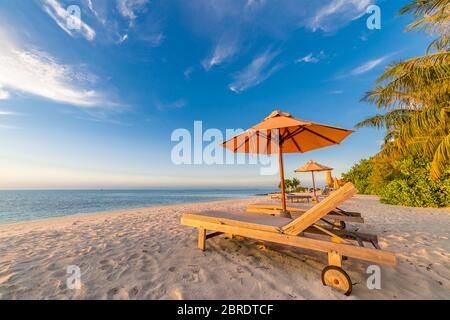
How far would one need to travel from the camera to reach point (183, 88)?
14312 mm

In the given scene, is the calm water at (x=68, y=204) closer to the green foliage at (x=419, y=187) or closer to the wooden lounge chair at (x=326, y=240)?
the wooden lounge chair at (x=326, y=240)

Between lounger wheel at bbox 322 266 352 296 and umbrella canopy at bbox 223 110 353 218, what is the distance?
183 centimetres

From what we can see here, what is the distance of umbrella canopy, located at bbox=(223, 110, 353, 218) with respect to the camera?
11.2 feet

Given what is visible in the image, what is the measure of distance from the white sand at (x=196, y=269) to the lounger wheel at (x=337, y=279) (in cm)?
8

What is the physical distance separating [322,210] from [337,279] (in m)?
0.72

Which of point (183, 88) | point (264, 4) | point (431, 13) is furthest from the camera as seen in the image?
point (183, 88)

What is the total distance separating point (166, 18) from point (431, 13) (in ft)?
38.1

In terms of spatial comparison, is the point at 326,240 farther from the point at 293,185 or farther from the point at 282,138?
the point at 293,185

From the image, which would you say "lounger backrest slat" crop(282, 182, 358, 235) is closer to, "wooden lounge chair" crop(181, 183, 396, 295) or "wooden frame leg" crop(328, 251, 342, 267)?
"wooden lounge chair" crop(181, 183, 396, 295)

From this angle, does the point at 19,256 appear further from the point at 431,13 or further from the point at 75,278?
the point at 431,13

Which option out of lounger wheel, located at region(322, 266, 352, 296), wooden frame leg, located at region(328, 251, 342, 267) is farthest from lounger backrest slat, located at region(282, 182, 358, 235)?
lounger wheel, located at region(322, 266, 352, 296)

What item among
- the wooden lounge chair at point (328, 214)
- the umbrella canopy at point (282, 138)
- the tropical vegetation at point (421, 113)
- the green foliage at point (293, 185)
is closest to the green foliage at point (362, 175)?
the tropical vegetation at point (421, 113)

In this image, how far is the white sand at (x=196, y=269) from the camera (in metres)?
1.78
